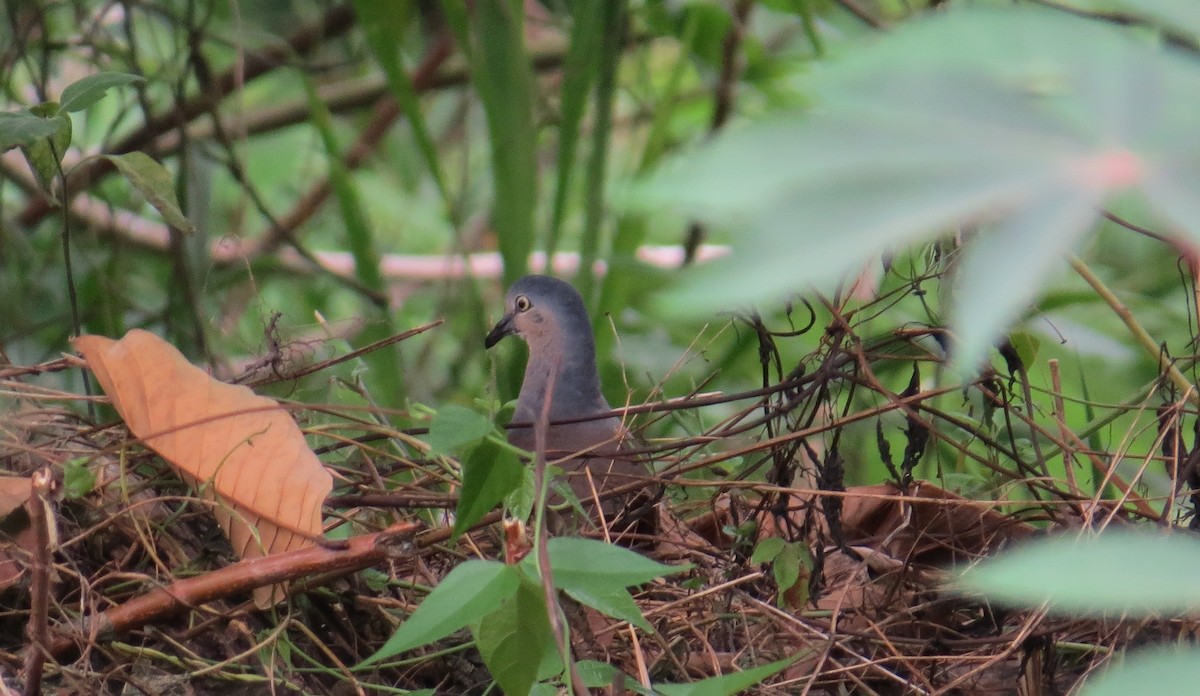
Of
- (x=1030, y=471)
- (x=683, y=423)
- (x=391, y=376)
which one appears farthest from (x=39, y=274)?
(x=1030, y=471)

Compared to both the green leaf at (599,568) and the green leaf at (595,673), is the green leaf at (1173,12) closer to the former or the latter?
the green leaf at (599,568)

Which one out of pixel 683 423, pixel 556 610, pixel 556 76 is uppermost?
pixel 556 610

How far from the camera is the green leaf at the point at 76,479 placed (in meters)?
1.21

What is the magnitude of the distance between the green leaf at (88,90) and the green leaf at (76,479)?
42 centimetres

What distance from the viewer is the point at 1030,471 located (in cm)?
143

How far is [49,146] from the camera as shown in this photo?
57.2 inches

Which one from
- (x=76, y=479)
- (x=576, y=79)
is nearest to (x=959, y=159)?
(x=76, y=479)

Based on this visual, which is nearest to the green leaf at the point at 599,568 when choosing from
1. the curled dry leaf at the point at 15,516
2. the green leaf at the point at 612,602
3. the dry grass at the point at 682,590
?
the green leaf at the point at 612,602

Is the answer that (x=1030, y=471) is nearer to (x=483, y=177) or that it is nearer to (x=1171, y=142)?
(x=1171, y=142)

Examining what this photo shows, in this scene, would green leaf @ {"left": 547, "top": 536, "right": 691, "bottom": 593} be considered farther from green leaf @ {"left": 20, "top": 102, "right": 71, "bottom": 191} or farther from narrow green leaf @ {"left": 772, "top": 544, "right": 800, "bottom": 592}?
green leaf @ {"left": 20, "top": 102, "right": 71, "bottom": 191}

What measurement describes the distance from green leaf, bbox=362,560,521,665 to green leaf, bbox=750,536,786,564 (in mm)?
453

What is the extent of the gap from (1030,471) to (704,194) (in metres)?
1.11

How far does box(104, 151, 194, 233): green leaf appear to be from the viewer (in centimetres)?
145

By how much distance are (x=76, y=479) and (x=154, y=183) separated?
41cm
